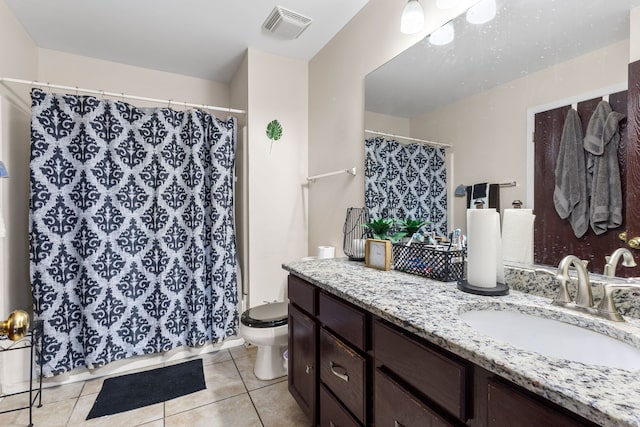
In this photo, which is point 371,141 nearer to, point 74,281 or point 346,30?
point 346,30

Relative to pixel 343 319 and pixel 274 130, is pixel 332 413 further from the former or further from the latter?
pixel 274 130

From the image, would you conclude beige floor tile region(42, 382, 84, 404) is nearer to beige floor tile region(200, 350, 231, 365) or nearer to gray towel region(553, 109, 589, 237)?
beige floor tile region(200, 350, 231, 365)

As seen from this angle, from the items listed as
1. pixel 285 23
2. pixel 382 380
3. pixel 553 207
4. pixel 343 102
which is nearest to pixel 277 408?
pixel 382 380

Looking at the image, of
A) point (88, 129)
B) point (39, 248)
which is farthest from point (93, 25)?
point (39, 248)

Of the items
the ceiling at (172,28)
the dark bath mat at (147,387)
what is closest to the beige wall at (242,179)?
the ceiling at (172,28)

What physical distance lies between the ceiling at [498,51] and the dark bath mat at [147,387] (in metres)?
2.13

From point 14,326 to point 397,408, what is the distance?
1166 millimetres

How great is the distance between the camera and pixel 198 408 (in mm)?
1719

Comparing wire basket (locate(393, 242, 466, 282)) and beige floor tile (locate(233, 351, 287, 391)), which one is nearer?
wire basket (locate(393, 242, 466, 282))

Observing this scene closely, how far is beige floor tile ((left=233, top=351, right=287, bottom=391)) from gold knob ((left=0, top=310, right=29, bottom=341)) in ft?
4.35

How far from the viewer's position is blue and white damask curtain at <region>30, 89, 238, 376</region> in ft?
6.18

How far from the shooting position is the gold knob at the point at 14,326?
2.94 ft

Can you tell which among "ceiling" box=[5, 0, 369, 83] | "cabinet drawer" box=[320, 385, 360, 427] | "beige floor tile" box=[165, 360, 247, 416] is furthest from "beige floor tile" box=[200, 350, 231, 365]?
"ceiling" box=[5, 0, 369, 83]

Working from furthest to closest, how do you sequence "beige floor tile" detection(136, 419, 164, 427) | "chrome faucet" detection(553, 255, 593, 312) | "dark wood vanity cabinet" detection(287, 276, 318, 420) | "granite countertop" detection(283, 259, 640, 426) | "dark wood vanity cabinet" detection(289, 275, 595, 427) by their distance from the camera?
"beige floor tile" detection(136, 419, 164, 427)
"dark wood vanity cabinet" detection(287, 276, 318, 420)
"chrome faucet" detection(553, 255, 593, 312)
"dark wood vanity cabinet" detection(289, 275, 595, 427)
"granite countertop" detection(283, 259, 640, 426)
